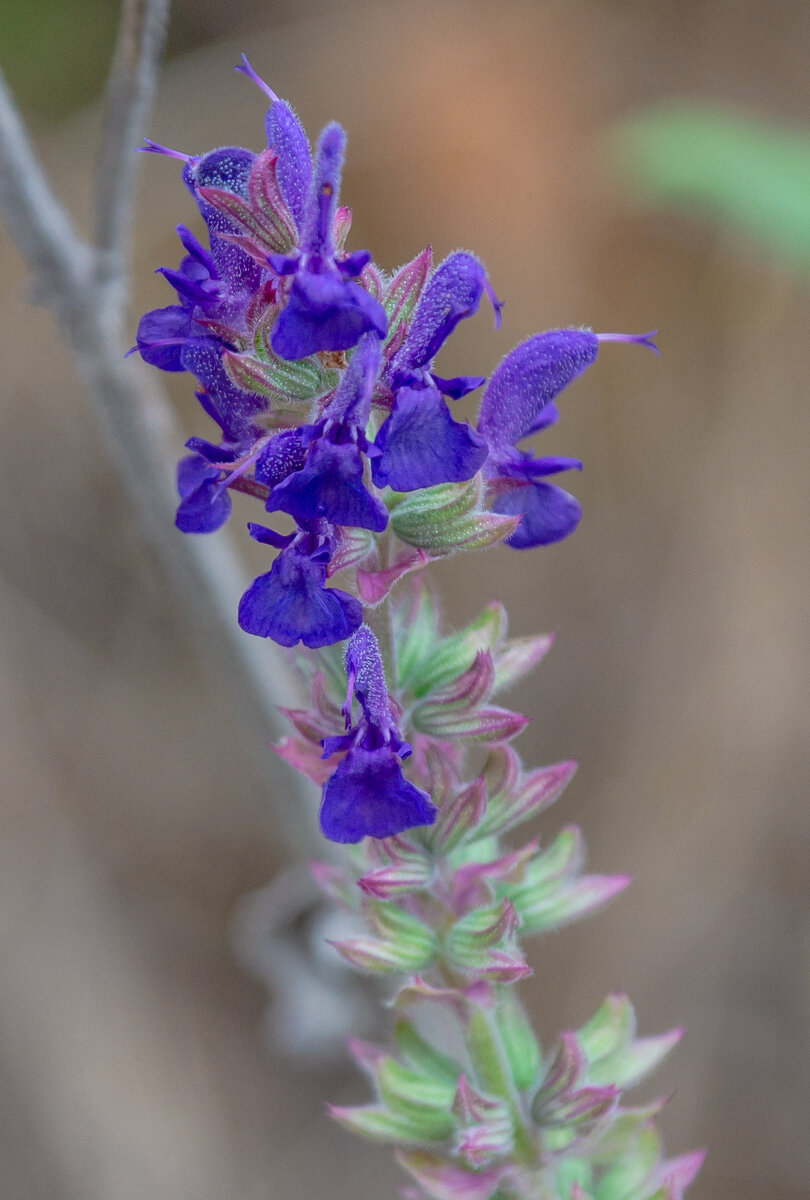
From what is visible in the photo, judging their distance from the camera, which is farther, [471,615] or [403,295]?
[471,615]

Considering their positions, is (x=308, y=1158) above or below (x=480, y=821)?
below

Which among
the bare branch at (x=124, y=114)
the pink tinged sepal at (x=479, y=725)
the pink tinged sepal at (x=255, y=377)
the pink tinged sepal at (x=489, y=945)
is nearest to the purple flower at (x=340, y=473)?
the pink tinged sepal at (x=255, y=377)

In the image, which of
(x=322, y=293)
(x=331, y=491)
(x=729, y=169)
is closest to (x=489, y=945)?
(x=331, y=491)

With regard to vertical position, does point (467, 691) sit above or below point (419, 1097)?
above

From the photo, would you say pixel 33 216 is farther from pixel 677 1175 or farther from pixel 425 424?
pixel 677 1175

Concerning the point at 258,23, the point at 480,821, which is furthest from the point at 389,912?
the point at 258,23

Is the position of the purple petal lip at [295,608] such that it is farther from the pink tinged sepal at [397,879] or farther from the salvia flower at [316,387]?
the pink tinged sepal at [397,879]

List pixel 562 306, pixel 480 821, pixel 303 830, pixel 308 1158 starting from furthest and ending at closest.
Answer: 1. pixel 562 306
2. pixel 308 1158
3. pixel 303 830
4. pixel 480 821

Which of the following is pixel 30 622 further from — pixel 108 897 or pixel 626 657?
pixel 626 657
